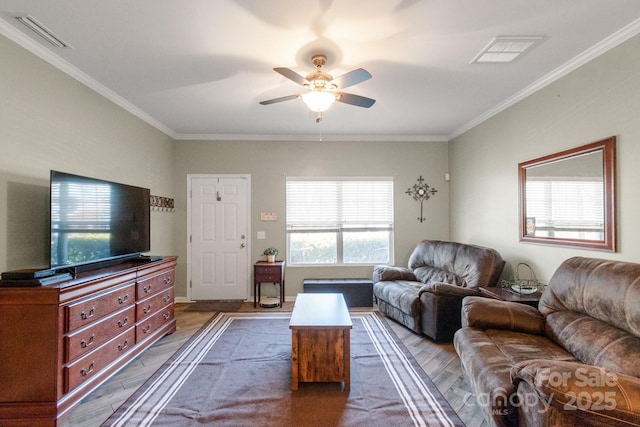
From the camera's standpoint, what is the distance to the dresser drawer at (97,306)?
202cm

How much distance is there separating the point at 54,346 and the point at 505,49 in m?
3.98

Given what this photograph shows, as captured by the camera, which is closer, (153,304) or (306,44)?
(306,44)

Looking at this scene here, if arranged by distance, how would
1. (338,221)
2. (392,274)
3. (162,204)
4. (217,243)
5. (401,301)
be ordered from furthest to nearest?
(338,221), (217,243), (162,204), (392,274), (401,301)

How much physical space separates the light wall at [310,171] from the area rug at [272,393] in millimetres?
1906

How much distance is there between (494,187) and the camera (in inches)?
149

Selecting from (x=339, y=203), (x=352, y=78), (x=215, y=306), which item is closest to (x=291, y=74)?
(x=352, y=78)

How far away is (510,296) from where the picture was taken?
276 centimetres

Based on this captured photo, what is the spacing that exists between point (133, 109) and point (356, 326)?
3.85 metres

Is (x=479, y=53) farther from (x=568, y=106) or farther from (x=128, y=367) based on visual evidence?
(x=128, y=367)

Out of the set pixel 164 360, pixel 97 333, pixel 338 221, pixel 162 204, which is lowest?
pixel 164 360

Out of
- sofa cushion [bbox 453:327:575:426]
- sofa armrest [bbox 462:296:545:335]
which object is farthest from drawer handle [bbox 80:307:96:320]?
sofa armrest [bbox 462:296:545:335]

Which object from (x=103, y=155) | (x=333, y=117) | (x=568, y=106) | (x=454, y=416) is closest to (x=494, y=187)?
(x=568, y=106)

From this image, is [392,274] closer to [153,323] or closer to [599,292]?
[599,292]

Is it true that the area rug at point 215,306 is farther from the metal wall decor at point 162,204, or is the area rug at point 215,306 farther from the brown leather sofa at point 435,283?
the brown leather sofa at point 435,283
